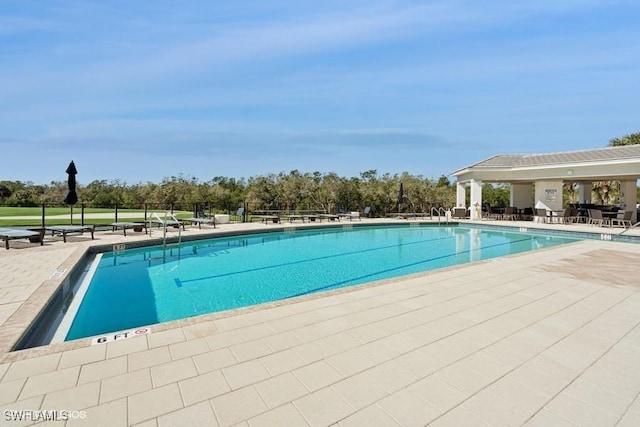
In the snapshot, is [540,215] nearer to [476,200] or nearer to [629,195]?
[476,200]

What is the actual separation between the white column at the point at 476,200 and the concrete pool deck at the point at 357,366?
14.6 meters

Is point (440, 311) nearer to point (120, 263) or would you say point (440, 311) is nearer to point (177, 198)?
point (120, 263)

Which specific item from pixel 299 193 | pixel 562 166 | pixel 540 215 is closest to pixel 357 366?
pixel 540 215

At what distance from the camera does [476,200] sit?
18.3m

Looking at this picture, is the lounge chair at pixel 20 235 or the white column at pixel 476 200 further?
the white column at pixel 476 200

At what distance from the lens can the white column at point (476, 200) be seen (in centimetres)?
1808

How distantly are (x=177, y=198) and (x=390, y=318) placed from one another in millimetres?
22711

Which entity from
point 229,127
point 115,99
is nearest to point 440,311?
point 115,99

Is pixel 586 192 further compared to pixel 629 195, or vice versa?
pixel 586 192

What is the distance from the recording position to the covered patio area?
1436cm

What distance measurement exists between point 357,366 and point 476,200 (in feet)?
58.6

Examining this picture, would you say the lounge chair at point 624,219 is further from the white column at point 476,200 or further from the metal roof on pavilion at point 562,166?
the white column at point 476,200

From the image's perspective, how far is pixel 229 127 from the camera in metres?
24.5

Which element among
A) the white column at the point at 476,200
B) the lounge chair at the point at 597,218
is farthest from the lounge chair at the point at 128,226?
the lounge chair at the point at 597,218
